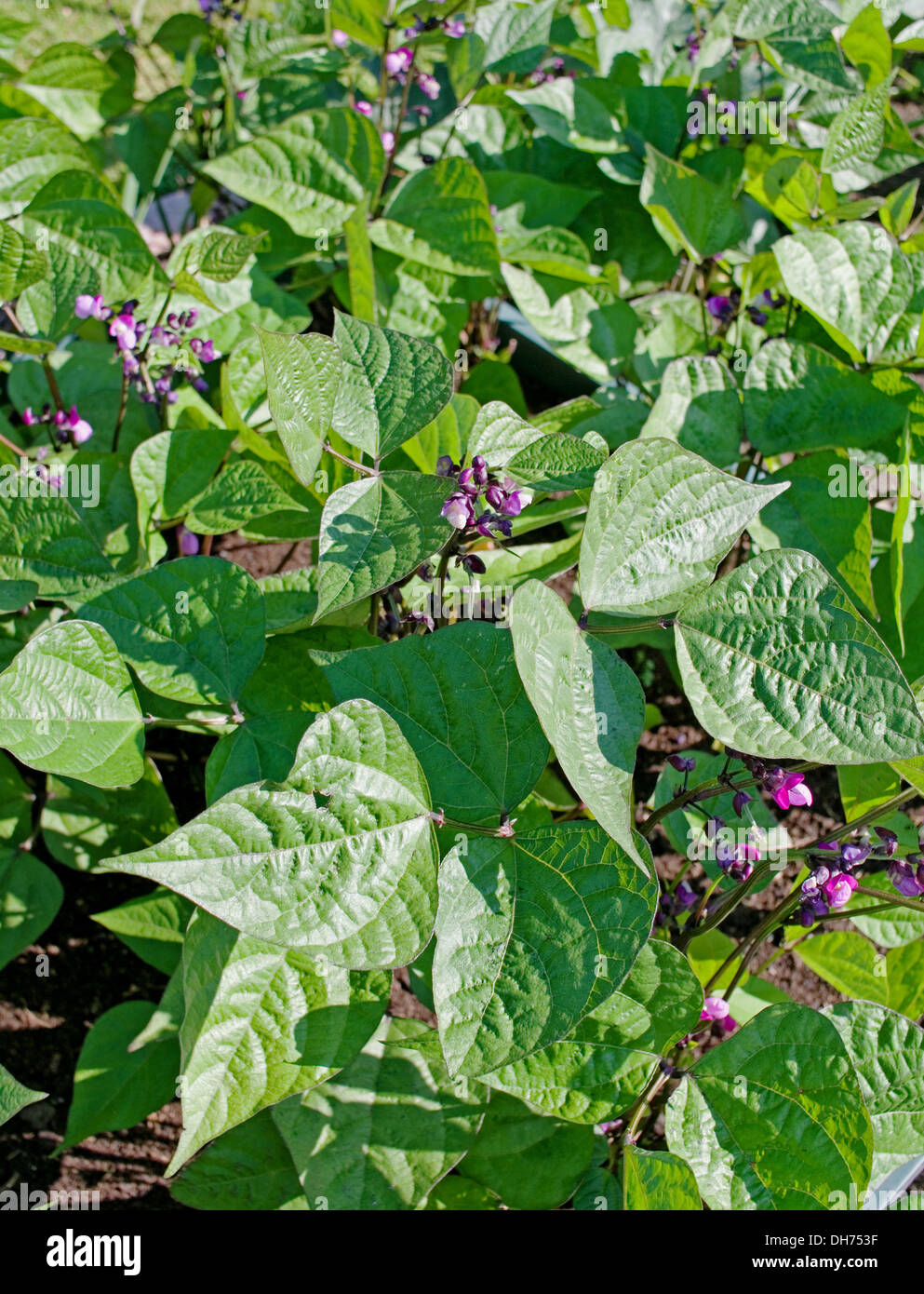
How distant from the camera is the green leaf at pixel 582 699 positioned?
749 millimetres

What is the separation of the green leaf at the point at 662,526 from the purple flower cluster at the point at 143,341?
635mm

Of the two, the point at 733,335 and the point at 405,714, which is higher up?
the point at 733,335

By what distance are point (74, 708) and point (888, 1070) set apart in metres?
0.90

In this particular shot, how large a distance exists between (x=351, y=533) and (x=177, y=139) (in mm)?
1333

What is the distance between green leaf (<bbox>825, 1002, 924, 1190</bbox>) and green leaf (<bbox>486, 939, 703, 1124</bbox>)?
0.23m

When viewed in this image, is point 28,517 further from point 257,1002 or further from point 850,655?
point 850,655

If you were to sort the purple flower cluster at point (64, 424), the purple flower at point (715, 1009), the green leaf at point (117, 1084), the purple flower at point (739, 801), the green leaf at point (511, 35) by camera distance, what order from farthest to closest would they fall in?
the green leaf at point (511, 35) < the purple flower cluster at point (64, 424) < the green leaf at point (117, 1084) < the purple flower at point (715, 1009) < the purple flower at point (739, 801)

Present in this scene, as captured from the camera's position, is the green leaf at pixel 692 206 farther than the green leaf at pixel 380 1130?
Yes

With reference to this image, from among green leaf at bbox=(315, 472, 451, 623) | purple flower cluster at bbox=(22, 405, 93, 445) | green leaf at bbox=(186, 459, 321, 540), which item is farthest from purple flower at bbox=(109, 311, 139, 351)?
green leaf at bbox=(315, 472, 451, 623)

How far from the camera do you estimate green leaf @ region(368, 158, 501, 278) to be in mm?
1468

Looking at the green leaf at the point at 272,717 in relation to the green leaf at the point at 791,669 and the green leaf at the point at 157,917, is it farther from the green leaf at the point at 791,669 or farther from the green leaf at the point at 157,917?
the green leaf at the point at 791,669

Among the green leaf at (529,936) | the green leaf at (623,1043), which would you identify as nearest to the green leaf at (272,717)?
the green leaf at (529,936)

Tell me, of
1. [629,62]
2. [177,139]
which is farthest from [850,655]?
[177,139]

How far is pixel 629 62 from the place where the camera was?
1840 millimetres
